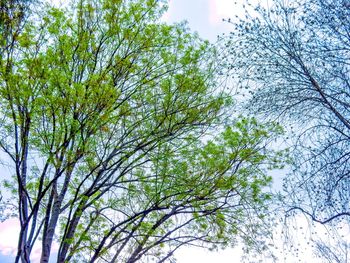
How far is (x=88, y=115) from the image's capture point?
5117mm

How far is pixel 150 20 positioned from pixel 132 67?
75 cm

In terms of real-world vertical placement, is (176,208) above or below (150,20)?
below

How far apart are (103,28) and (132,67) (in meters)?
0.71

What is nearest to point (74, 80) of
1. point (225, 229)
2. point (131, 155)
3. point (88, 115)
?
point (88, 115)

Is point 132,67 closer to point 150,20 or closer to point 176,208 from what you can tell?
point 150,20

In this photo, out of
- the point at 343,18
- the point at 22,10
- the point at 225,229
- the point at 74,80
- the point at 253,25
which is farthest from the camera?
the point at 225,229

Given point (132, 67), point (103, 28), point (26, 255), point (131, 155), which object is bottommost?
point (26, 255)

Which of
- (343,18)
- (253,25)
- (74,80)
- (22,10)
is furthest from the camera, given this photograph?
(22,10)

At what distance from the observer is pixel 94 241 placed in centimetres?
602

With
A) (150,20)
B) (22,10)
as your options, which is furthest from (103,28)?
(22,10)

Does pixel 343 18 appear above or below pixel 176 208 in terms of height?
above

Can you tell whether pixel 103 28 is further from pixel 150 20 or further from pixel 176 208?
pixel 176 208

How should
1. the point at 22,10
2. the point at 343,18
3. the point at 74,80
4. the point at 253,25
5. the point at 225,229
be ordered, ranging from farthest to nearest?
1. the point at 225,229
2. the point at 22,10
3. the point at 74,80
4. the point at 253,25
5. the point at 343,18

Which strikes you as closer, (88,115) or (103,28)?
(88,115)
